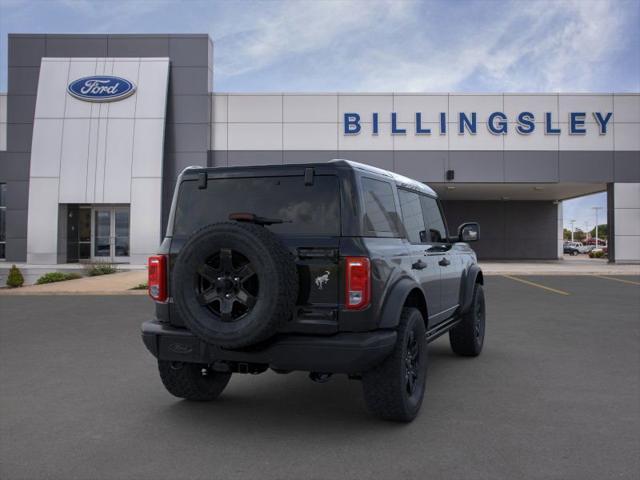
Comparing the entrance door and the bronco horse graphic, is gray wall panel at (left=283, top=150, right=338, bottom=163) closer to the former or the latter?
the entrance door

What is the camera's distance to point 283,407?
16.0ft

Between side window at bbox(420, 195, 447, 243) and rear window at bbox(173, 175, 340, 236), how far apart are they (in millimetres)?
1837

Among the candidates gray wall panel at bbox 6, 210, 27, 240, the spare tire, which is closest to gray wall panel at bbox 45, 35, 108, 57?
gray wall panel at bbox 6, 210, 27, 240

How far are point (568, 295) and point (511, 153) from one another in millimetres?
14273

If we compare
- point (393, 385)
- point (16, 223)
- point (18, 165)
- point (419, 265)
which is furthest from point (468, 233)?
point (18, 165)

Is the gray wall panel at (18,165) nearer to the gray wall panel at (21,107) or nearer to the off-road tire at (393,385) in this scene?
the gray wall panel at (21,107)

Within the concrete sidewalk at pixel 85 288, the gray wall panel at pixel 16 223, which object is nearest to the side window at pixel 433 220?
the concrete sidewalk at pixel 85 288

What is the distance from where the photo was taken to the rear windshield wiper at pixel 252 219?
4.04 metres

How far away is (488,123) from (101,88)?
17336 millimetres

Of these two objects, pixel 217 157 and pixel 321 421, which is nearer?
pixel 321 421

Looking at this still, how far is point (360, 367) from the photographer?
390cm

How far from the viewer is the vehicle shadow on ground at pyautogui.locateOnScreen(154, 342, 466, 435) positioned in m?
4.40

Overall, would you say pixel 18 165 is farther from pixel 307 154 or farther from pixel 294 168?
pixel 294 168

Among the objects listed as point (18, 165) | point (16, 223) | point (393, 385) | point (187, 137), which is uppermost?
point (187, 137)
